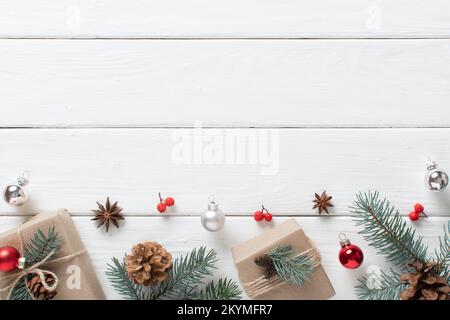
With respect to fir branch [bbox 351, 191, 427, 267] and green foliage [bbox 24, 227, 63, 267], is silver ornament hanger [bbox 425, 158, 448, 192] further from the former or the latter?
green foliage [bbox 24, 227, 63, 267]

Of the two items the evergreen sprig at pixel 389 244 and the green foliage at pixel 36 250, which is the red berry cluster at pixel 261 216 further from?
the green foliage at pixel 36 250

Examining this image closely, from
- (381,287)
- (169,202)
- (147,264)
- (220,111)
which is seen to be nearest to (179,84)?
(220,111)

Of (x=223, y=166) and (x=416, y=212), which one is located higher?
(x=223, y=166)

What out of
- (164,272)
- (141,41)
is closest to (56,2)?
(141,41)

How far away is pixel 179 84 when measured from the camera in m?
1.06

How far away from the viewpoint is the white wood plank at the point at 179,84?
3.46ft

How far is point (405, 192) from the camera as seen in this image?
105 cm

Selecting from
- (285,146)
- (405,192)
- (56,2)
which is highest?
(56,2)

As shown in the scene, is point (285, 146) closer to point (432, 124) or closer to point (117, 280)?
point (432, 124)

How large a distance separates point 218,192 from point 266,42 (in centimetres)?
34

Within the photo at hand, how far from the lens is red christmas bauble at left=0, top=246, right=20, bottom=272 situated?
951mm

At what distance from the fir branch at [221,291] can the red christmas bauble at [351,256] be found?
0.22 m

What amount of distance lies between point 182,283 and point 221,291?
0.08 metres

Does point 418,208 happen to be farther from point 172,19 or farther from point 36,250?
point 36,250
